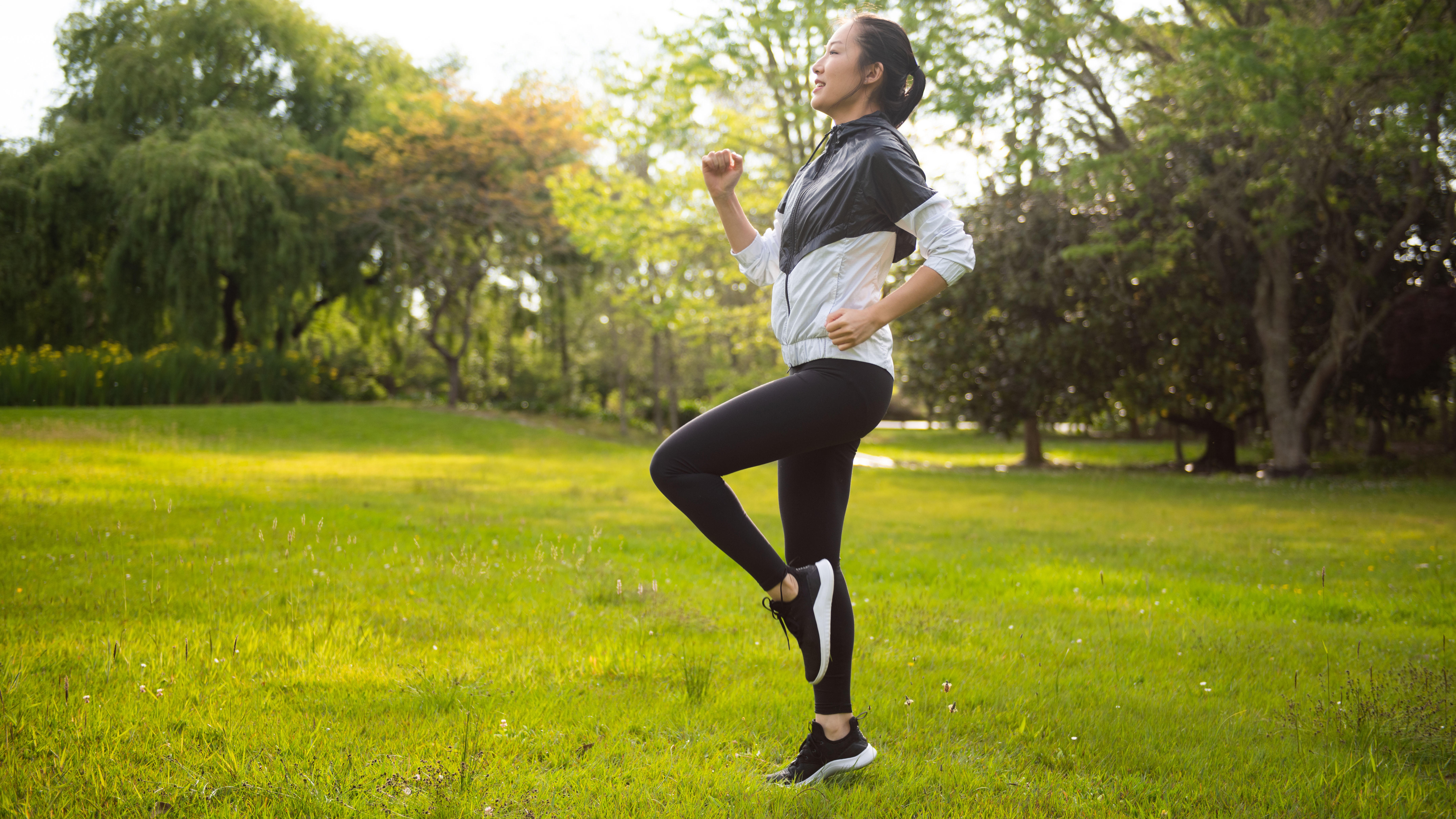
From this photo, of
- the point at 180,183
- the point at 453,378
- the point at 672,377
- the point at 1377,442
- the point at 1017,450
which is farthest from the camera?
the point at 1017,450

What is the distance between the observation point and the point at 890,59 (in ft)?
8.36

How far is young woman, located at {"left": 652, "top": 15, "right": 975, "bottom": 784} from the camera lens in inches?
88.8

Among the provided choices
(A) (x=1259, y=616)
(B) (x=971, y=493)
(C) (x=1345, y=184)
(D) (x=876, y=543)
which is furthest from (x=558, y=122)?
(A) (x=1259, y=616)

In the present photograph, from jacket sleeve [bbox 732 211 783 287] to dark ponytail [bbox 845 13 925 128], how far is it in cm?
47

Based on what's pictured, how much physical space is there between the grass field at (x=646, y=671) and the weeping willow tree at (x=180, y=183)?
1541 cm

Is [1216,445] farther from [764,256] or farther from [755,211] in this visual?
[764,256]

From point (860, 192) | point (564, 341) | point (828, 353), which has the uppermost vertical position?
point (564, 341)

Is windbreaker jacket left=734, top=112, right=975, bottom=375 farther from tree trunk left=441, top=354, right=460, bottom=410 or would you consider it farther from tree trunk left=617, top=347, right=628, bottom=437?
tree trunk left=441, top=354, right=460, bottom=410

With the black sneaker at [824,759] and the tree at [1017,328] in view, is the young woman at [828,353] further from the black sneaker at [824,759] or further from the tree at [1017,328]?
the tree at [1017,328]

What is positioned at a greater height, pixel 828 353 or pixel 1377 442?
pixel 828 353

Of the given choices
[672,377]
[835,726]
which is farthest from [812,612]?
[672,377]

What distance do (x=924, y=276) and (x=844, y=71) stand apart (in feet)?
2.40

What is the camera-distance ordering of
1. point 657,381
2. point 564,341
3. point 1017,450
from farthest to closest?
point 564,341, point 1017,450, point 657,381

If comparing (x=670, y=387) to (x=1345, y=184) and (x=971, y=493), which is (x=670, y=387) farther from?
(x=1345, y=184)
